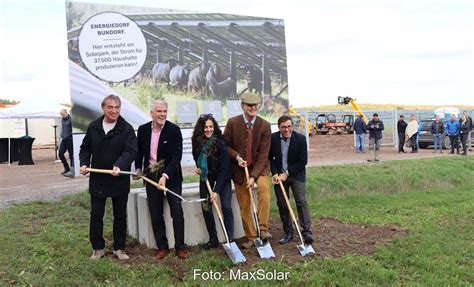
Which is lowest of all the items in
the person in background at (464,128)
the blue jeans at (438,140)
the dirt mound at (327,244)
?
the dirt mound at (327,244)

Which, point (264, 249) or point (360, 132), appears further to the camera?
point (360, 132)

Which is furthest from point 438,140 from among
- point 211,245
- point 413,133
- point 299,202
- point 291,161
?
point 211,245

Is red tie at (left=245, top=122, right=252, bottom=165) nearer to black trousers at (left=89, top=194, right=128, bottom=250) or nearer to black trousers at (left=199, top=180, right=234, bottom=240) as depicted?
black trousers at (left=199, top=180, right=234, bottom=240)

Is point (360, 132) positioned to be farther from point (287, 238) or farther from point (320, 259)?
point (320, 259)

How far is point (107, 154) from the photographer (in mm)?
5910

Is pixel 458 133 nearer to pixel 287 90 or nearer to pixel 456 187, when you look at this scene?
pixel 456 187

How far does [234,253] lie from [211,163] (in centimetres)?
112

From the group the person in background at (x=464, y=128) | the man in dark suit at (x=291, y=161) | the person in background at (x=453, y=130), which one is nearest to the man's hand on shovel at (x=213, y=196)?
the man in dark suit at (x=291, y=161)

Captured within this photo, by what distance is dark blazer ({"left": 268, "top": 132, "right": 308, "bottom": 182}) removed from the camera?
22.0ft

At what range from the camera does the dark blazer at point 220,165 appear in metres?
6.38

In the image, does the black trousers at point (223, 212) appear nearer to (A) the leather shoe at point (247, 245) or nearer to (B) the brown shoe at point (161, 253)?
(A) the leather shoe at point (247, 245)

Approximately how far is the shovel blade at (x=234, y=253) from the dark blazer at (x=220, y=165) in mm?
680

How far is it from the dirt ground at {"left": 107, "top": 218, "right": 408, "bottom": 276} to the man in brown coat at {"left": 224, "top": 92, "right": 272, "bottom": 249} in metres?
0.37

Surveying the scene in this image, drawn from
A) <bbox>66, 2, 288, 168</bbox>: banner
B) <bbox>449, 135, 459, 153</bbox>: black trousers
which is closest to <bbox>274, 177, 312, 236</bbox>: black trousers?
<bbox>66, 2, 288, 168</bbox>: banner
